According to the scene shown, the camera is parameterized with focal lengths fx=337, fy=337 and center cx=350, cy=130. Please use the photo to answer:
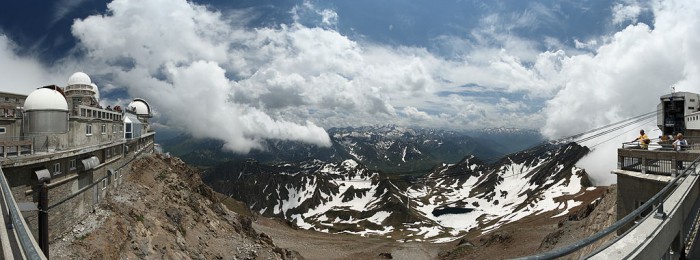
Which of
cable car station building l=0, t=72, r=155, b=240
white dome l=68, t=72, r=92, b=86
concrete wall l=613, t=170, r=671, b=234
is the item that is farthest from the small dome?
concrete wall l=613, t=170, r=671, b=234

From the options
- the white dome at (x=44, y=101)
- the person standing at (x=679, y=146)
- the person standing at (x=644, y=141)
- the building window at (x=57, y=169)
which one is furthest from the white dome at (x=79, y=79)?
the person standing at (x=679, y=146)

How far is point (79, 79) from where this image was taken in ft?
132

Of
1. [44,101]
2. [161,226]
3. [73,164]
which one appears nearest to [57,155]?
[73,164]

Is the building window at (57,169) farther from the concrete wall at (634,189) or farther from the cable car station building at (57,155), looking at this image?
the concrete wall at (634,189)

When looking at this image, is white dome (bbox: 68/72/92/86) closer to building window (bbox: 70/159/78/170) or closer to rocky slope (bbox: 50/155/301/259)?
rocky slope (bbox: 50/155/301/259)

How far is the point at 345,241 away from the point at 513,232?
123 feet

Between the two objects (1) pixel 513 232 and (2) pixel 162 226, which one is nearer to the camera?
(2) pixel 162 226

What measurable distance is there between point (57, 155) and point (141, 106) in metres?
38.6

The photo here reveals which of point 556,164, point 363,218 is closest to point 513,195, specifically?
point 556,164

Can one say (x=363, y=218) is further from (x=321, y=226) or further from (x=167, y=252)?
(x=167, y=252)

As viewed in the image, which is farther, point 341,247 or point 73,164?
point 341,247

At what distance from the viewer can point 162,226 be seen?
97.6 feet

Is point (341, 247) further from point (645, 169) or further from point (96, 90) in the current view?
point (645, 169)

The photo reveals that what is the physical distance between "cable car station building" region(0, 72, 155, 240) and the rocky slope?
3.98 ft
